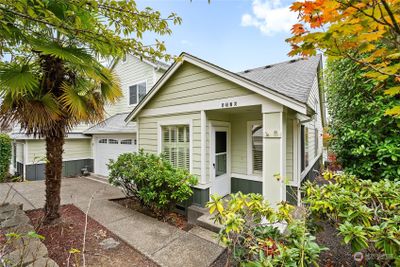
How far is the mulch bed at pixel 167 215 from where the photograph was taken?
5523 mm

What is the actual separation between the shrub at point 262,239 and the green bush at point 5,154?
48.3ft

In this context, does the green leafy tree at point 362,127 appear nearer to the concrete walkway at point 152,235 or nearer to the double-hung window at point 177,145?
the concrete walkway at point 152,235

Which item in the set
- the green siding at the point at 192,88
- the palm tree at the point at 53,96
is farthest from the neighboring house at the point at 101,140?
the palm tree at the point at 53,96

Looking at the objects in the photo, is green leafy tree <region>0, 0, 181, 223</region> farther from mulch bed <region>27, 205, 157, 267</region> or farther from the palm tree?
mulch bed <region>27, 205, 157, 267</region>

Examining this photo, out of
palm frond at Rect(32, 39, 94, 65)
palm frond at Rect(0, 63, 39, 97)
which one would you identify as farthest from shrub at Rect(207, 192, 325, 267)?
palm frond at Rect(0, 63, 39, 97)

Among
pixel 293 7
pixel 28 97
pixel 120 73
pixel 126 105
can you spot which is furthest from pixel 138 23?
pixel 120 73

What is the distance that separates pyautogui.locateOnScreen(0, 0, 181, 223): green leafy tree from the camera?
9.11 feet

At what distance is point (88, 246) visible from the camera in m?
4.24

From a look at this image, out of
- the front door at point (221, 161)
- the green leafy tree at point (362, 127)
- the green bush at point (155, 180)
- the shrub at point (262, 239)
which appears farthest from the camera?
the front door at point (221, 161)

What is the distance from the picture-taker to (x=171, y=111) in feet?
21.5

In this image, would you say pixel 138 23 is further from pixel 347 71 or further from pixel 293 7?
pixel 347 71

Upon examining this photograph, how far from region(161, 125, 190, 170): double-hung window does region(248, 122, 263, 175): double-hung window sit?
208 cm

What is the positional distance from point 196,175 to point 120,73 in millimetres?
10743

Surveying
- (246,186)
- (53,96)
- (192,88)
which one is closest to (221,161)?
(246,186)
